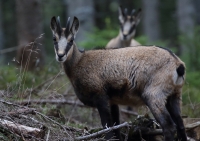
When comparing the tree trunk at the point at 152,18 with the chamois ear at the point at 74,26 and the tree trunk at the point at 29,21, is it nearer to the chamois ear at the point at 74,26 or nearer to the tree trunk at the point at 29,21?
the tree trunk at the point at 29,21

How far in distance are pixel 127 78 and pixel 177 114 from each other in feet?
3.29

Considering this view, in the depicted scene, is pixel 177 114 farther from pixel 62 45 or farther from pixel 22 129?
pixel 22 129

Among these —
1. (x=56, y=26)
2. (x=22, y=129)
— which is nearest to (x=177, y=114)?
(x=56, y=26)

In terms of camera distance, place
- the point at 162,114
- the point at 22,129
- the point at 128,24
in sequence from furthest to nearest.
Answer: the point at 128,24, the point at 162,114, the point at 22,129

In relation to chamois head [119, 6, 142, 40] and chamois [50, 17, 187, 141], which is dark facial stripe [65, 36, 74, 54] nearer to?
chamois [50, 17, 187, 141]

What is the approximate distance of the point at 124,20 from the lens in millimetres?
14320

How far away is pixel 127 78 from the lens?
787 centimetres

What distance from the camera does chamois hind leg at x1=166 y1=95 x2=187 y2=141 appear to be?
25.8ft

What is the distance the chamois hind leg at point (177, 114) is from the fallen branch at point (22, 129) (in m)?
2.28

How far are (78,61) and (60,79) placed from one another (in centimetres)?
331

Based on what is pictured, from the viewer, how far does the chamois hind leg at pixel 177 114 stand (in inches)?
310

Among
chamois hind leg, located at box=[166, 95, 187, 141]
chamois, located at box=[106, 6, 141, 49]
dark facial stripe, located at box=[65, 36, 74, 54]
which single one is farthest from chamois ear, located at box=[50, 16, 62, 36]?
chamois, located at box=[106, 6, 141, 49]

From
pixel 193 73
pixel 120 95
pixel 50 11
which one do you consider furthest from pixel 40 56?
pixel 50 11

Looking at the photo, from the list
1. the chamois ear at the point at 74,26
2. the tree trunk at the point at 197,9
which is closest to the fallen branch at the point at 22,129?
the chamois ear at the point at 74,26
